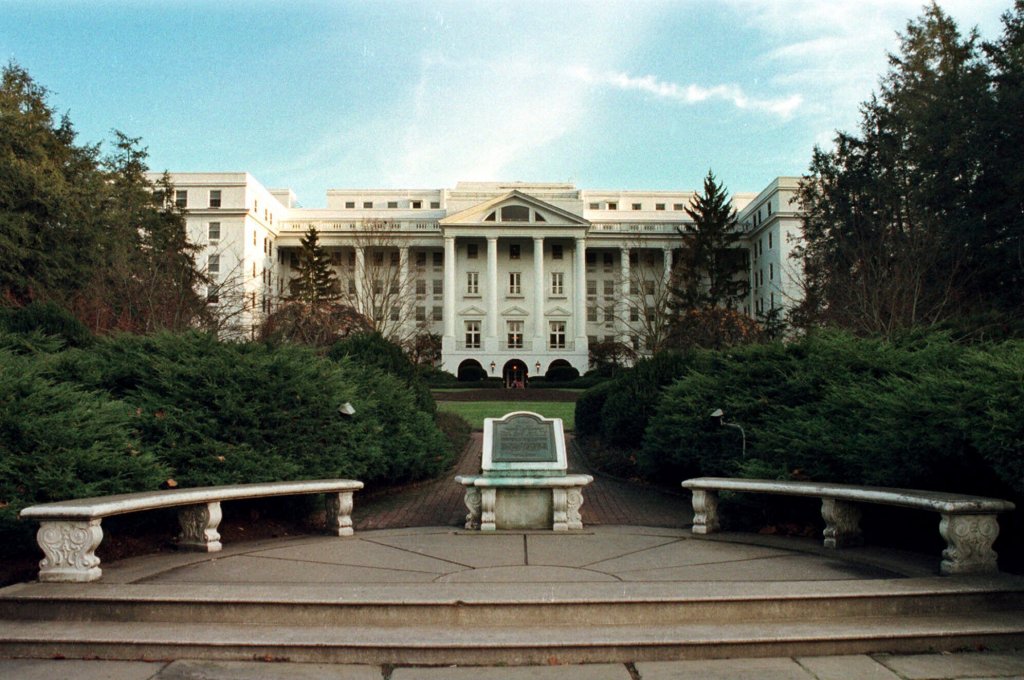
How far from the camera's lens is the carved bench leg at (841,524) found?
26.1 ft

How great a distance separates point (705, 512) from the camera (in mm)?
9523

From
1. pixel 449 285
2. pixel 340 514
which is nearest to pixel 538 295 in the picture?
pixel 449 285

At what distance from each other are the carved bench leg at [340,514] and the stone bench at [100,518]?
533 millimetres

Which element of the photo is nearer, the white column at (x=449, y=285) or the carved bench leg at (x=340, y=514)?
the carved bench leg at (x=340, y=514)

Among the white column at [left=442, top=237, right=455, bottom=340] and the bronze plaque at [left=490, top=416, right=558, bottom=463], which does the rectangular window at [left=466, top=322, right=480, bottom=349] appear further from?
the bronze plaque at [left=490, top=416, right=558, bottom=463]

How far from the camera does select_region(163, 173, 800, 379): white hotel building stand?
73375mm

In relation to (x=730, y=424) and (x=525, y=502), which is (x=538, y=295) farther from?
(x=525, y=502)

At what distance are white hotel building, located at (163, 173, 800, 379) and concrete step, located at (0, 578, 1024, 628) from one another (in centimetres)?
6507

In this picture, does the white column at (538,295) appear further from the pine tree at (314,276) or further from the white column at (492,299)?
the pine tree at (314,276)

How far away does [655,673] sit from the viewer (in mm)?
4875

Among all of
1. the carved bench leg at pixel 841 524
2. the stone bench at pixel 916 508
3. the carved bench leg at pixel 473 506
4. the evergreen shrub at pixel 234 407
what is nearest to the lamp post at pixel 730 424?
the stone bench at pixel 916 508

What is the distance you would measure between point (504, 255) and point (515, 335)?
792cm

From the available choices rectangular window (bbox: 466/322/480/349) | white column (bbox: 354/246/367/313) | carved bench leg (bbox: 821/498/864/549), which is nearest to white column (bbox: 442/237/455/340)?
rectangular window (bbox: 466/322/480/349)

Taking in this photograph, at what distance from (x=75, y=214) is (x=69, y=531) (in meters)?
28.8
